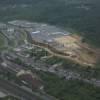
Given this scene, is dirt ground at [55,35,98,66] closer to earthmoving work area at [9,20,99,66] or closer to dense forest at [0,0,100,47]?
earthmoving work area at [9,20,99,66]

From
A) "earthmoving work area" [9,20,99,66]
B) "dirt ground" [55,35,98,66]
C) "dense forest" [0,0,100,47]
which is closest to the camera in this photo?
"dirt ground" [55,35,98,66]

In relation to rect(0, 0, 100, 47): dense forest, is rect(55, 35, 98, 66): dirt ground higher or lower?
higher

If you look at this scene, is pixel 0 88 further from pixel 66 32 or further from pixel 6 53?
pixel 66 32

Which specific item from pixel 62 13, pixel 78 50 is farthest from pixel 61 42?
pixel 62 13

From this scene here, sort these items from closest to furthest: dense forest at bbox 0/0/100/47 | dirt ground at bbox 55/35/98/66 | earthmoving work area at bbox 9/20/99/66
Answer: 1. dirt ground at bbox 55/35/98/66
2. earthmoving work area at bbox 9/20/99/66
3. dense forest at bbox 0/0/100/47

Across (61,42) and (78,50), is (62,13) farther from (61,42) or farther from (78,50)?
(78,50)

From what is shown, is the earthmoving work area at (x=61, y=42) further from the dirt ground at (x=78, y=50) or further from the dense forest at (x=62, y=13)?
the dense forest at (x=62, y=13)

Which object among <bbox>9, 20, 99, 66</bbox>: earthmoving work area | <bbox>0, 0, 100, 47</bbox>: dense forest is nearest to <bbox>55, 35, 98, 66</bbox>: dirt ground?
<bbox>9, 20, 99, 66</bbox>: earthmoving work area

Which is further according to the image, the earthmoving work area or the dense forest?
the dense forest

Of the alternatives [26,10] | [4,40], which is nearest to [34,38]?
[4,40]
